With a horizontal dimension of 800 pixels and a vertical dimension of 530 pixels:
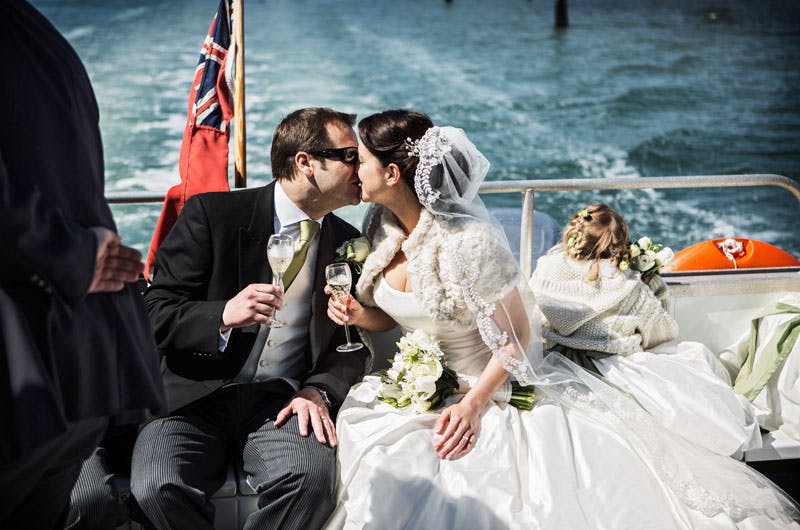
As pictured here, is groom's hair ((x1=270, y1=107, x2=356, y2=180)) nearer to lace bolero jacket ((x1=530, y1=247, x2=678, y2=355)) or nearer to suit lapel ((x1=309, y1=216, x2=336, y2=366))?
suit lapel ((x1=309, y1=216, x2=336, y2=366))

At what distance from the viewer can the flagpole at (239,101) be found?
2.94 meters

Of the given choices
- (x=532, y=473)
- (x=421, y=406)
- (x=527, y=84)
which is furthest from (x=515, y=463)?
(x=527, y=84)

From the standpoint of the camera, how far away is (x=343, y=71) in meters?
18.3

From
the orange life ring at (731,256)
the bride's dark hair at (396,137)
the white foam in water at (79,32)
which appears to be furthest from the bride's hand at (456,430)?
the white foam in water at (79,32)

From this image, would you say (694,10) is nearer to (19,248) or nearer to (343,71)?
(343,71)

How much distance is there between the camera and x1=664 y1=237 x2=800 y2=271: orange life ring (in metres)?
3.96

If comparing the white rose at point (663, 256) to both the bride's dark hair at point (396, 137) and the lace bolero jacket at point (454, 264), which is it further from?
the bride's dark hair at point (396, 137)

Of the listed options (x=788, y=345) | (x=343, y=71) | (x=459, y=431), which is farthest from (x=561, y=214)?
(x=459, y=431)

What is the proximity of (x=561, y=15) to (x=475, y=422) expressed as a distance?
72.6 feet

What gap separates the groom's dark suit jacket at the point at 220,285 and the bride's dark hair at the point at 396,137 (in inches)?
14.0

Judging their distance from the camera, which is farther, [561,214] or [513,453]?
[561,214]

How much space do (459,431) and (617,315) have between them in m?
0.80

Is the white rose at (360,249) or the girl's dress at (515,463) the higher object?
the white rose at (360,249)

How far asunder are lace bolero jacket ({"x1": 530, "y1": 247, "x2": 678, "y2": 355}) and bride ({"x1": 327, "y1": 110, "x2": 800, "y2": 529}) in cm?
20
